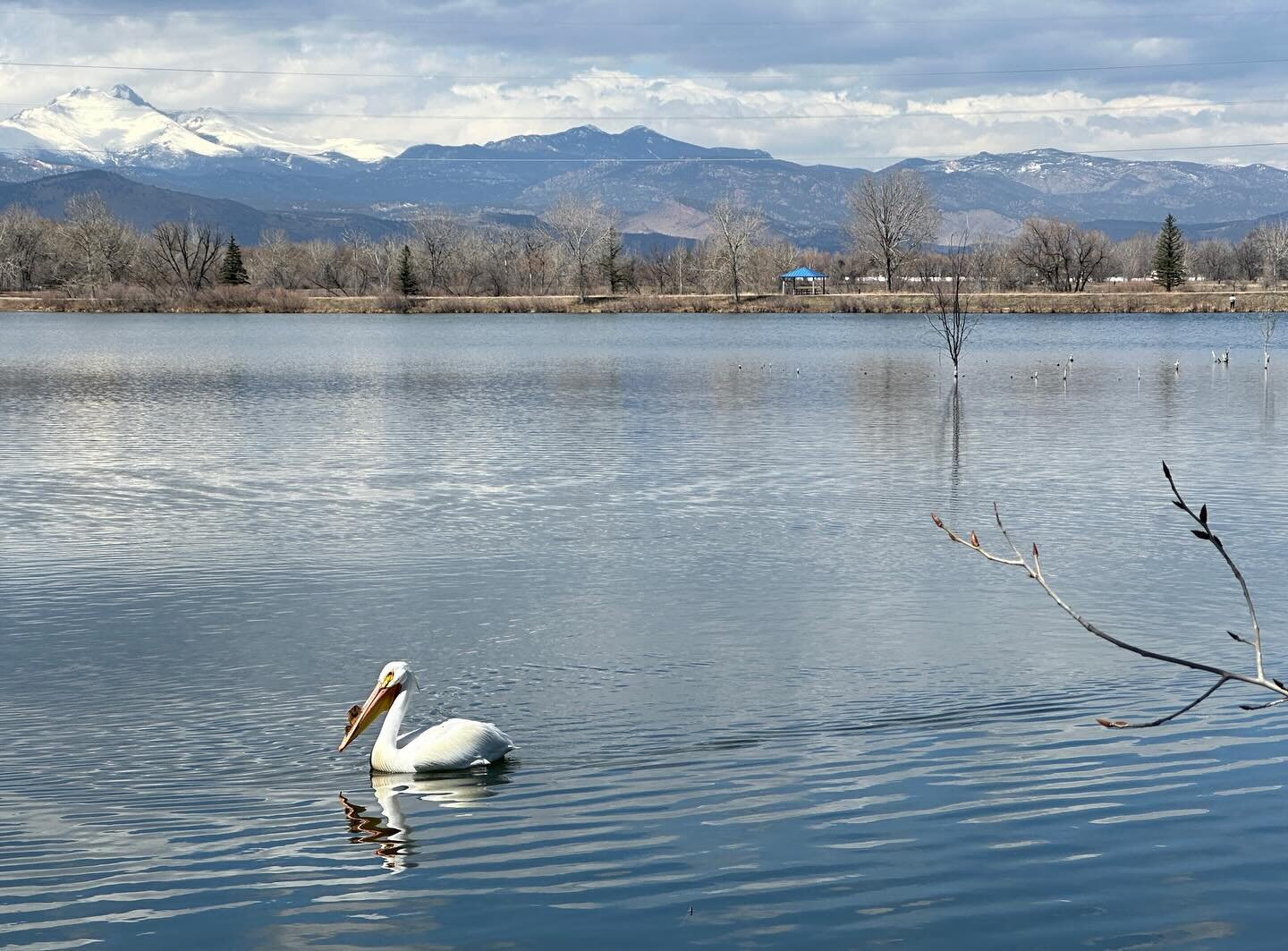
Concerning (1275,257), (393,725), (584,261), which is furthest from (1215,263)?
(393,725)

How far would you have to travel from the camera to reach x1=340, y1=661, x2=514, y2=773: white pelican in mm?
10328

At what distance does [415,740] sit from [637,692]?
2362 mm

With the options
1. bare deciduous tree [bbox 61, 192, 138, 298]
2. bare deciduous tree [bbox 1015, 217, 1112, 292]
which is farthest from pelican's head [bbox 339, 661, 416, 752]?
bare deciduous tree [bbox 1015, 217, 1112, 292]

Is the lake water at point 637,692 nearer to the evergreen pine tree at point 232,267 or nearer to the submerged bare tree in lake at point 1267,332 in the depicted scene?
the submerged bare tree in lake at point 1267,332

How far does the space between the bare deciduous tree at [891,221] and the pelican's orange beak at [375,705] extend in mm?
137764

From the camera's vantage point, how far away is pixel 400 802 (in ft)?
32.8

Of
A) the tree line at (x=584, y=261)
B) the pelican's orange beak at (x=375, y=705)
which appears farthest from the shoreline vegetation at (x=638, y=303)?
the pelican's orange beak at (x=375, y=705)

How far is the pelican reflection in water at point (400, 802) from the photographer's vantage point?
9117mm

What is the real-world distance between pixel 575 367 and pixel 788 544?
38087mm

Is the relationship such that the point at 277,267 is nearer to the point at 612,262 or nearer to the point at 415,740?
the point at 612,262

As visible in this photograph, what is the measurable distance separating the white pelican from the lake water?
0.65 feet

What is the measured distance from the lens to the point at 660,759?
1066cm

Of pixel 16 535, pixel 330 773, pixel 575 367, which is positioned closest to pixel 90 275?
pixel 575 367

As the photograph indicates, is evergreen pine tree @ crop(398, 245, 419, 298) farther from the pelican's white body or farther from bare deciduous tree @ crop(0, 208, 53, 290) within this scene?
the pelican's white body
